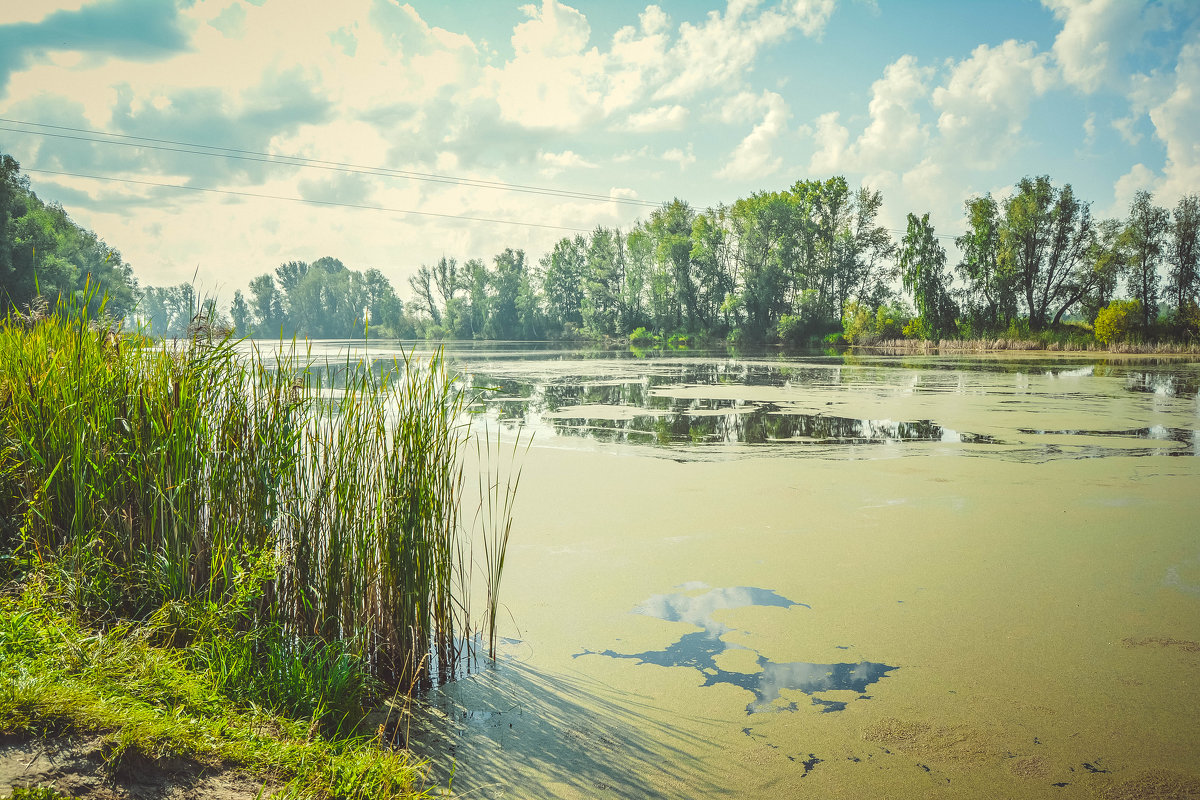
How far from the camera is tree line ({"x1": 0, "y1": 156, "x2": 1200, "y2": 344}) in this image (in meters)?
31.6

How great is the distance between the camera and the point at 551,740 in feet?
7.86

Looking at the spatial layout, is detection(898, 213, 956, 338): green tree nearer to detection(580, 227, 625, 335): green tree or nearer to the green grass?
detection(580, 227, 625, 335): green tree

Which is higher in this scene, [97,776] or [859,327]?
[859,327]

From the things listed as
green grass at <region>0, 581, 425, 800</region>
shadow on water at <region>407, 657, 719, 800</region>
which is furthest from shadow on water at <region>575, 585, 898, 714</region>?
green grass at <region>0, 581, 425, 800</region>

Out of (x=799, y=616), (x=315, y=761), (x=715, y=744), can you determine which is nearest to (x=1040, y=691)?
(x=799, y=616)

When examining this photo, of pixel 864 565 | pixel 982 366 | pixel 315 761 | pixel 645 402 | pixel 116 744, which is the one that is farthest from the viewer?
pixel 982 366

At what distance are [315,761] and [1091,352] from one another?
1454 inches

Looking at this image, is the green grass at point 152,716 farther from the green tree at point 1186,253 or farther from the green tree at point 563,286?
the green tree at point 563,286

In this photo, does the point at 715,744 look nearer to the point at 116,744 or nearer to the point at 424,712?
the point at 424,712

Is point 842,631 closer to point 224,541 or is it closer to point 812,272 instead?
point 224,541

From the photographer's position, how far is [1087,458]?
6887 mm

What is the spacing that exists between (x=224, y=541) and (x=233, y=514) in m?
0.17

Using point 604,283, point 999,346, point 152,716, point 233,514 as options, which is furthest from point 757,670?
point 604,283

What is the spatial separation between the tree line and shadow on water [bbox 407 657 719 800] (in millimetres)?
27654
